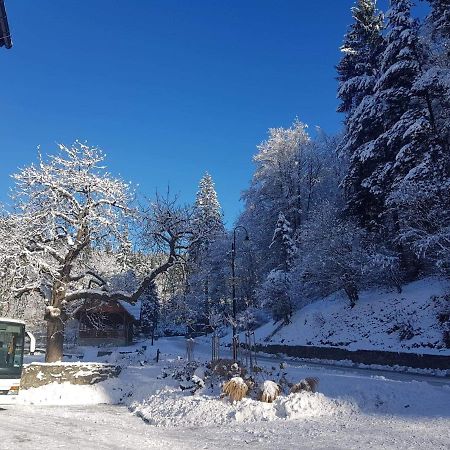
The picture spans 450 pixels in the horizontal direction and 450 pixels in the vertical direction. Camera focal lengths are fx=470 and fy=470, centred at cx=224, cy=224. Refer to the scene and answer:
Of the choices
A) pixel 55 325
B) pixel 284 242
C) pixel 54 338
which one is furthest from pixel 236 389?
pixel 284 242

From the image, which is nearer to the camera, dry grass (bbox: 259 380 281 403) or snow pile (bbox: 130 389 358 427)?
snow pile (bbox: 130 389 358 427)

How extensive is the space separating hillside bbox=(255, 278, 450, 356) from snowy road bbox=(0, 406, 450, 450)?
13435mm

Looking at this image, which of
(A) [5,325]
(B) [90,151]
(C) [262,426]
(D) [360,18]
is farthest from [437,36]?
(A) [5,325]

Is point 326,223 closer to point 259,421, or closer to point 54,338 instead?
point 54,338

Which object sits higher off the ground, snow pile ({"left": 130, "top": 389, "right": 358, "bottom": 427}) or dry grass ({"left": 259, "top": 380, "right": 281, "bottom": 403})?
dry grass ({"left": 259, "top": 380, "right": 281, "bottom": 403})

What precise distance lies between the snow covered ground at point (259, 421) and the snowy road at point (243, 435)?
0.06 feet

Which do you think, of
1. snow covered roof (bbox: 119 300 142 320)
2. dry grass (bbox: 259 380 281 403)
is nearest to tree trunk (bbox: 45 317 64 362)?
dry grass (bbox: 259 380 281 403)

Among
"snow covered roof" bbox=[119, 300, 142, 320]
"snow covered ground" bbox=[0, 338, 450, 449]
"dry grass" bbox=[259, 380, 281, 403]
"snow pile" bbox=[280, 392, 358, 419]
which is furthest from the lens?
"snow covered roof" bbox=[119, 300, 142, 320]

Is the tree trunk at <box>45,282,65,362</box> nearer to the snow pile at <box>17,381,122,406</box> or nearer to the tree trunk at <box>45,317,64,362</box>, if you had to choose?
the tree trunk at <box>45,317,64,362</box>

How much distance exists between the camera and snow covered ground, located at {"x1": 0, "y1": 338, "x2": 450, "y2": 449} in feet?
27.2

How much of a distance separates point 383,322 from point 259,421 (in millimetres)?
19072

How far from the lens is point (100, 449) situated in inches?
306

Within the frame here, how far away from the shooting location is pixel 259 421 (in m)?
10.2

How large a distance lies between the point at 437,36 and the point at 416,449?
21.7 m
